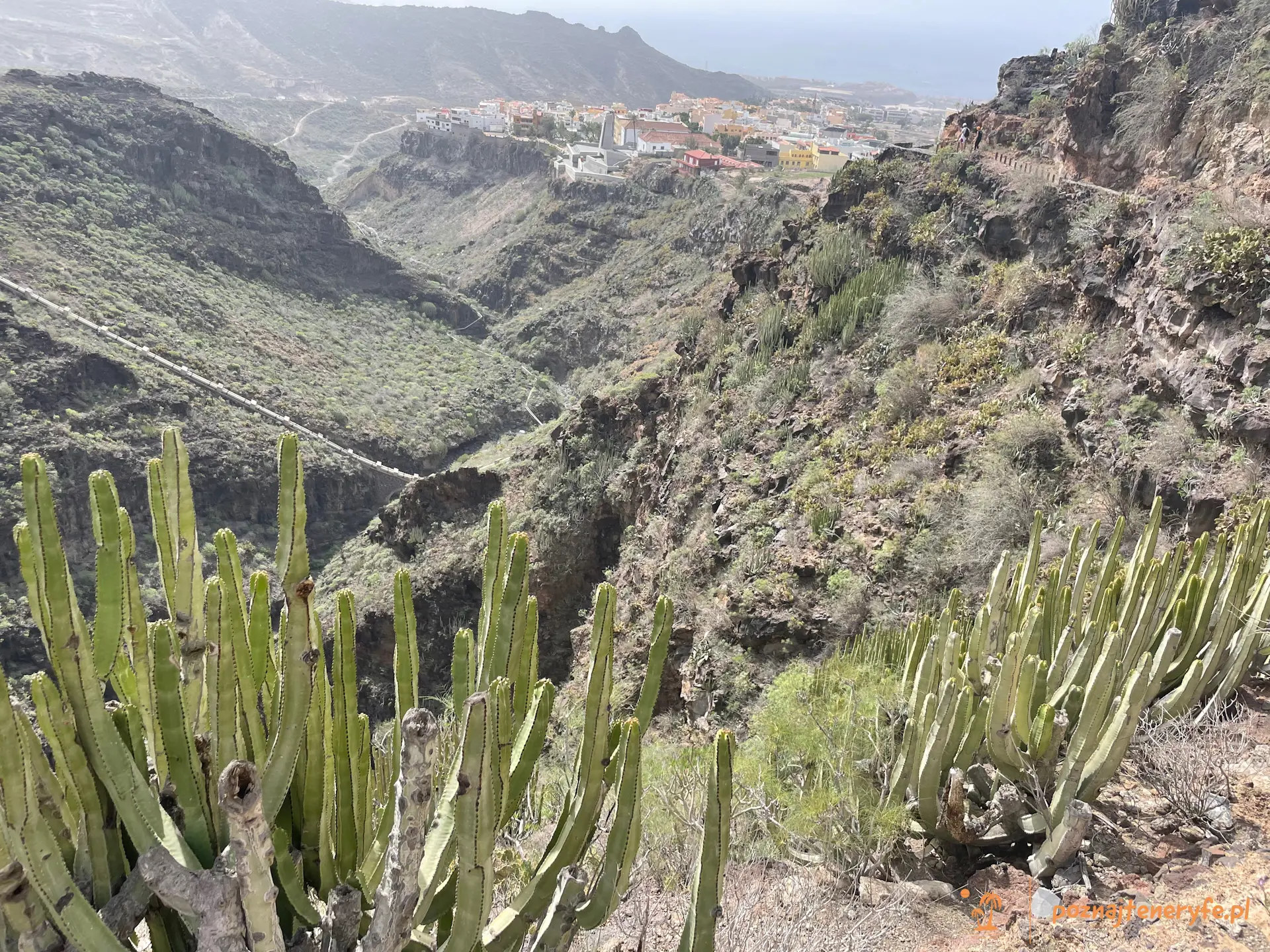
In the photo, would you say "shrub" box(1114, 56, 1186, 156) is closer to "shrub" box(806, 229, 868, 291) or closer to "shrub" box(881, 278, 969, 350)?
"shrub" box(881, 278, 969, 350)

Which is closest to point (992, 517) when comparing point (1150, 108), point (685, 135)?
point (1150, 108)

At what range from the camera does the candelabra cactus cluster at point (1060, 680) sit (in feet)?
11.2

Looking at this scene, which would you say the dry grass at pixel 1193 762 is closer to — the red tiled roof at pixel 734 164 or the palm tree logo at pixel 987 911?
the palm tree logo at pixel 987 911

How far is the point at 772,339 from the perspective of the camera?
13883 millimetres

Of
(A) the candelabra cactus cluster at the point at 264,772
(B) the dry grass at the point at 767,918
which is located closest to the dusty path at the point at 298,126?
(B) the dry grass at the point at 767,918

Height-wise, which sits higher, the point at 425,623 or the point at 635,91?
the point at 635,91

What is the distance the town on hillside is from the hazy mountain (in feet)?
194

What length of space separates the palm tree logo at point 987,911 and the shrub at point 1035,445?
629 cm

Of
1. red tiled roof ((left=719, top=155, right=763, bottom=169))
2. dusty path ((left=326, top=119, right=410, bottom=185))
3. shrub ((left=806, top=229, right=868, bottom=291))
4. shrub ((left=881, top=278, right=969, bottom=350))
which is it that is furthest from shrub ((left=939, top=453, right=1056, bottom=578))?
dusty path ((left=326, top=119, right=410, bottom=185))

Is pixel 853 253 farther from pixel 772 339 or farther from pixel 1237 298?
pixel 1237 298

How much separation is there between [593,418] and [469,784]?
15242 mm

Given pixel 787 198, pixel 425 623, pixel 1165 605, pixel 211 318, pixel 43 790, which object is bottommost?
pixel 425 623

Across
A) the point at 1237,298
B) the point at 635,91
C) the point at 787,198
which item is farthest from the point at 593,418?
the point at 635,91

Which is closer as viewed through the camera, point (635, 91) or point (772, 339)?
point (772, 339)
